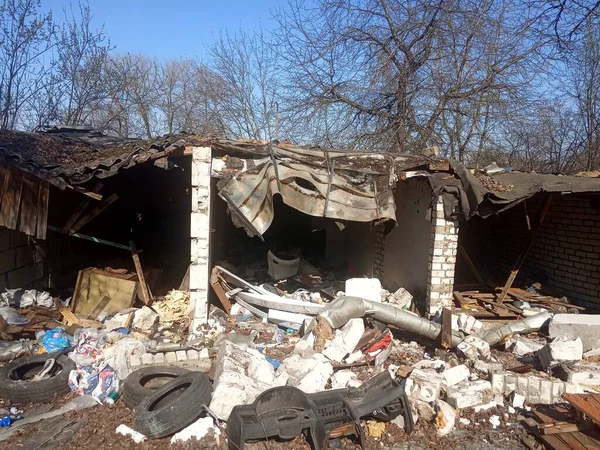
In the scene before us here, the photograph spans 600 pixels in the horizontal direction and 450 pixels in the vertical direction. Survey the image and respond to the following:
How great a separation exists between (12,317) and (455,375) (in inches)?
243

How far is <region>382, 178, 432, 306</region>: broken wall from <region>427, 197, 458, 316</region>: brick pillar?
0.34 metres

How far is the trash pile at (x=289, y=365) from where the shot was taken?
13.9ft

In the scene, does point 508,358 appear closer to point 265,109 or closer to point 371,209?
point 371,209

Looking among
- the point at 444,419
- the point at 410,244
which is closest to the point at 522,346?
the point at 444,419

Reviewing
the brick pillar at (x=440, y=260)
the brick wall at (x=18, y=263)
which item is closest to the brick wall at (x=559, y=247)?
the brick pillar at (x=440, y=260)

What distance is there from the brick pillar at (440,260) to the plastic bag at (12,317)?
6289 mm

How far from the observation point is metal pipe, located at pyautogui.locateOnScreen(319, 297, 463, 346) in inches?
250

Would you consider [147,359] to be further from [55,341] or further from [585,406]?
[585,406]

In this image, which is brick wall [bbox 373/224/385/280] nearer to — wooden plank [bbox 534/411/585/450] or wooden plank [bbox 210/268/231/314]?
wooden plank [bbox 210/268/231/314]

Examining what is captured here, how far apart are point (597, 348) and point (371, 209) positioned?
3.80m

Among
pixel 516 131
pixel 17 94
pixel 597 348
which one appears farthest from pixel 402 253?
pixel 17 94

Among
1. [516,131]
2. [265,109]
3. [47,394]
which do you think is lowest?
[47,394]

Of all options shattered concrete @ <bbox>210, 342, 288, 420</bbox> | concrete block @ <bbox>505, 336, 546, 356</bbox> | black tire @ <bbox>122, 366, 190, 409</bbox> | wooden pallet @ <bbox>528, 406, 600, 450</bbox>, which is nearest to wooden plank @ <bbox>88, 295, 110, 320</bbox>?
black tire @ <bbox>122, 366, 190, 409</bbox>

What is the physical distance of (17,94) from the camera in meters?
15.4
